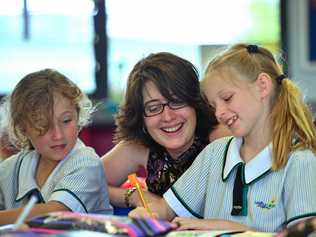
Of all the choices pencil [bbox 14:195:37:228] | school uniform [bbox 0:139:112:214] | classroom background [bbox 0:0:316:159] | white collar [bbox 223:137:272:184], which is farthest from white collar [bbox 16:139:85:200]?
classroom background [bbox 0:0:316:159]

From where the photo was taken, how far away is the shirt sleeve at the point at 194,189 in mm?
1449

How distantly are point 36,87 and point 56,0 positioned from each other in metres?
2.25

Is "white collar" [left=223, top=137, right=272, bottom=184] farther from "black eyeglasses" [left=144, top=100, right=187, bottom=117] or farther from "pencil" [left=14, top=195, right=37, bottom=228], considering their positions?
"pencil" [left=14, top=195, right=37, bottom=228]

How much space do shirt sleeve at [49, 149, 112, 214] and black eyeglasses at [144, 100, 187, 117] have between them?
174 mm

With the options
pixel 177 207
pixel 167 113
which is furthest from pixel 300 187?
pixel 167 113

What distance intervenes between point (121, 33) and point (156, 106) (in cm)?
223

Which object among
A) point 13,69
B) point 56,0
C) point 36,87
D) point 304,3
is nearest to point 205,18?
point 304,3

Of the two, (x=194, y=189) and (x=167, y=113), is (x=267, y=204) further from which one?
(x=167, y=113)

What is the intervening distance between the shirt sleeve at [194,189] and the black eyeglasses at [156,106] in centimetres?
23

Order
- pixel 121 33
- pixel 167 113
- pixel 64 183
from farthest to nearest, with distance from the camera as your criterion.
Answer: pixel 121 33
pixel 167 113
pixel 64 183

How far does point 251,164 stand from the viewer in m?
1.38

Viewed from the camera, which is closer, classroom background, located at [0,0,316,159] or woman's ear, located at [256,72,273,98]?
woman's ear, located at [256,72,273,98]

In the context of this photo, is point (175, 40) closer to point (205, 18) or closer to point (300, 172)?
point (205, 18)

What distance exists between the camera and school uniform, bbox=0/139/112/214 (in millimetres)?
1546
